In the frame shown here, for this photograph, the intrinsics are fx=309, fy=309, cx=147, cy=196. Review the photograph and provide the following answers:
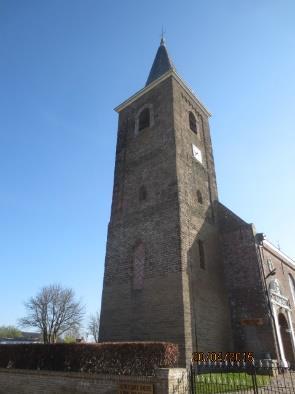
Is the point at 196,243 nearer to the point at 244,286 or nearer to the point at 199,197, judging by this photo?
the point at 199,197

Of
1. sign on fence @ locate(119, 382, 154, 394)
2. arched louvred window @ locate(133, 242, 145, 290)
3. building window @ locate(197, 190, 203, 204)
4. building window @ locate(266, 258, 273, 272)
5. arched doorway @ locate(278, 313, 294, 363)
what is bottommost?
sign on fence @ locate(119, 382, 154, 394)

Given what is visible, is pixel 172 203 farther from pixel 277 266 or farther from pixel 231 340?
pixel 277 266

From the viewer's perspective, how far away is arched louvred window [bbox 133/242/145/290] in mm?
14417

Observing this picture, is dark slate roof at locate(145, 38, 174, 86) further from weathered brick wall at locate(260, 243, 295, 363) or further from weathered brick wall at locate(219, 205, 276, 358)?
weathered brick wall at locate(260, 243, 295, 363)

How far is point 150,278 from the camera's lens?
45.7 feet

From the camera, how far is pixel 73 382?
9.55 m

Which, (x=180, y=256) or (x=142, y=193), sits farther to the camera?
(x=142, y=193)

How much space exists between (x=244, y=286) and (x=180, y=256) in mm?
4606

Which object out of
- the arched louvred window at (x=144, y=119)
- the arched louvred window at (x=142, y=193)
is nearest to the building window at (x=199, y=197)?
the arched louvred window at (x=142, y=193)

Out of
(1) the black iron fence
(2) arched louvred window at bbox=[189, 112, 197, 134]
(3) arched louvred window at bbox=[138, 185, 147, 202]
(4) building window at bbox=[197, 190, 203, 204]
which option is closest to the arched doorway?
(1) the black iron fence

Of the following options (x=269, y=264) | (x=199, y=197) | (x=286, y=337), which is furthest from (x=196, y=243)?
(x=286, y=337)

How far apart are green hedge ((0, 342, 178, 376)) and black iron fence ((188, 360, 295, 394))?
3.24 ft

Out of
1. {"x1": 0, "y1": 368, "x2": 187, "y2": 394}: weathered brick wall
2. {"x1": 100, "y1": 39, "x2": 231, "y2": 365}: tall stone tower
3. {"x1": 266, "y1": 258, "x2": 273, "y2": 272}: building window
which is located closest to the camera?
{"x1": 0, "y1": 368, "x2": 187, "y2": 394}: weathered brick wall

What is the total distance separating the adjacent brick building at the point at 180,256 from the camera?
13031mm
